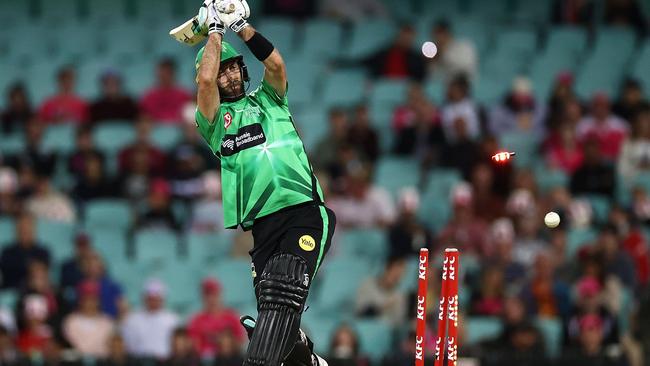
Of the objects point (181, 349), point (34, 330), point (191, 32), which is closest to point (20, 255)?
point (34, 330)

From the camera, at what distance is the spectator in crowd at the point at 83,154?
17391 mm

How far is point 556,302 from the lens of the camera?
15.0 metres

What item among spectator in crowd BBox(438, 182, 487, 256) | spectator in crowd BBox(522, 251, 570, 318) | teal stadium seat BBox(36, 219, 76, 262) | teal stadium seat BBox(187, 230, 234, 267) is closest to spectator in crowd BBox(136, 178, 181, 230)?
teal stadium seat BBox(187, 230, 234, 267)

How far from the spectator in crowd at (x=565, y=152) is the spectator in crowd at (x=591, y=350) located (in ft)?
8.81

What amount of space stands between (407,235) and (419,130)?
1.82 meters

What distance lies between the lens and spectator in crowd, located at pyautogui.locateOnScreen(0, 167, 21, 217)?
1702 centimetres

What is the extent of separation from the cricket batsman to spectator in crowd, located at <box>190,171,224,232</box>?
7.30 metres

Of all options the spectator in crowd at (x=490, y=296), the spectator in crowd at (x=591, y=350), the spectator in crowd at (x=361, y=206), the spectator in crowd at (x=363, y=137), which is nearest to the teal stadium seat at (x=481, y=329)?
the spectator in crowd at (x=490, y=296)

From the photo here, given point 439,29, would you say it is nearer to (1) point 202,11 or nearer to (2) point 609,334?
(2) point 609,334

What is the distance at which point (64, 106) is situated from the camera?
1862 cm

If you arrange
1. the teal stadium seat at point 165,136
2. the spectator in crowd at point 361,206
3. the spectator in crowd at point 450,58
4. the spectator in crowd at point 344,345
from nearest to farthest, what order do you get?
the spectator in crowd at point 344,345
the spectator in crowd at point 361,206
the teal stadium seat at point 165,136
the spectator in crowd at point 450,58

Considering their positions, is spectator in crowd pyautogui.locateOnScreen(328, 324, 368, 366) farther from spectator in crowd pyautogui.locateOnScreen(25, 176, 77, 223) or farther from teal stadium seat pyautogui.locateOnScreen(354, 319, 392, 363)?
spectator in crowd pyautogui.locateOnScreen(25, 176, 77, 223)

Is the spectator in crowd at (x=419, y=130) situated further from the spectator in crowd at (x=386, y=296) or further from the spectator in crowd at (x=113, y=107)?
the spectator in crowd at (x=113, y=107)

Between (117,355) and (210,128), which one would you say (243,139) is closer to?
(210,128)
